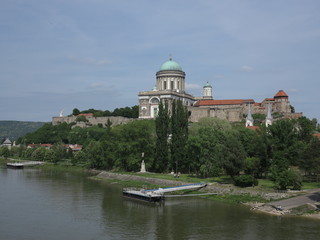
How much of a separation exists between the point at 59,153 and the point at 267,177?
153ft

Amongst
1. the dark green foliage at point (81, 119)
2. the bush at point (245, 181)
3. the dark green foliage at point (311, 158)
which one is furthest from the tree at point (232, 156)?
the dark green foliage at point (81, 119)

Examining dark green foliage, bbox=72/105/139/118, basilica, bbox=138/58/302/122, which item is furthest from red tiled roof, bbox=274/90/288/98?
dark green foliage, bbox=72/105/139/118

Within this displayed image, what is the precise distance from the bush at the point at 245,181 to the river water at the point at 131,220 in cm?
357

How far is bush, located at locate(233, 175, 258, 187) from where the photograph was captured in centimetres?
3411

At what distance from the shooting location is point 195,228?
79.8 feet

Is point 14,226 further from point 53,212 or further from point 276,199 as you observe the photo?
point 276,199

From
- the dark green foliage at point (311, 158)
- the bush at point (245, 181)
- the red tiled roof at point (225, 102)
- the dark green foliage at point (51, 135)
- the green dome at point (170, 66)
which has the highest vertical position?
the green dome at point (170, 66)

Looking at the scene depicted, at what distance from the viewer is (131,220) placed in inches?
1054

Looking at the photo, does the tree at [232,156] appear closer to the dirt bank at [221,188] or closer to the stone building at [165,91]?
the dirt bank at [221,188]

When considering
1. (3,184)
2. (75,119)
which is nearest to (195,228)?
(3,184)

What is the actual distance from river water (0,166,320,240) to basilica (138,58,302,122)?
5741 centimetres

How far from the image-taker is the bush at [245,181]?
34109 mm

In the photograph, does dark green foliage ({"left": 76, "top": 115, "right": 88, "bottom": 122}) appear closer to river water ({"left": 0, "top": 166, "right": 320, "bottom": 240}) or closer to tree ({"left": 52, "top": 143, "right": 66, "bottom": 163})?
tree ({"left": 52, "top": 143, "right": 66, "bottom": 163})

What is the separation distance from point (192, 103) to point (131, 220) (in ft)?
255
